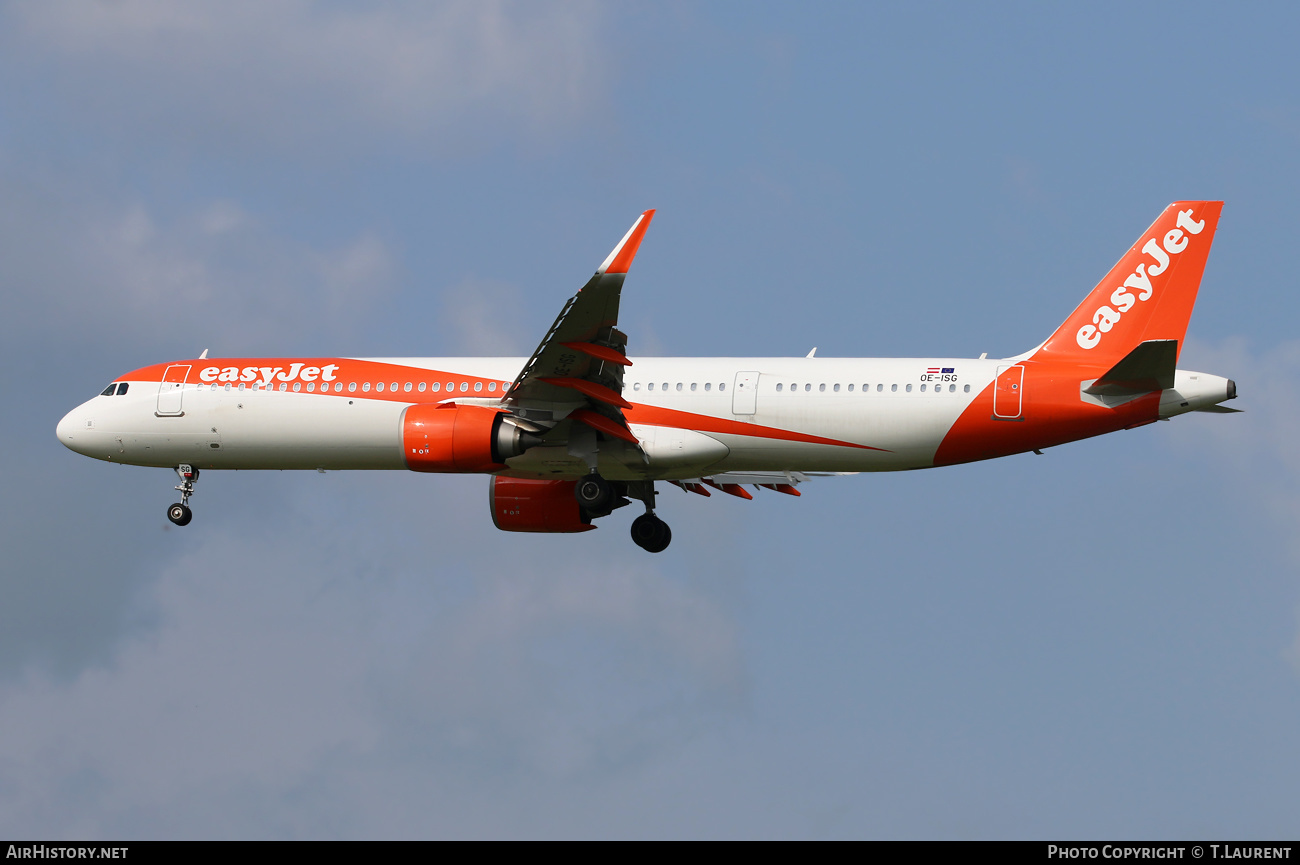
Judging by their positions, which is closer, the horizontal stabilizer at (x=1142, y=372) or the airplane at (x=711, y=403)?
the horizontal stabilizer at (x=1142, y=372)

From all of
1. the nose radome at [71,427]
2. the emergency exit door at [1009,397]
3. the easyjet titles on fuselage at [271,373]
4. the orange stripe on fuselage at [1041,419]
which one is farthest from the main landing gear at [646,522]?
the nose radome at [71,427]

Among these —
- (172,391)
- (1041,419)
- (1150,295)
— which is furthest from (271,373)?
(1150,295)

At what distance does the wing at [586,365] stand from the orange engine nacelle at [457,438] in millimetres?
498

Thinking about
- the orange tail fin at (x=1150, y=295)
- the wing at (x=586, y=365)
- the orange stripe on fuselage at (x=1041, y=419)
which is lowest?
the orange stripe on fuselage at (x=1041, y=419)

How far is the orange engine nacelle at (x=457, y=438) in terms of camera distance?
32156mm

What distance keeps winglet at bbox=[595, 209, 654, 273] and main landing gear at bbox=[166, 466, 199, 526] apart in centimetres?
1367

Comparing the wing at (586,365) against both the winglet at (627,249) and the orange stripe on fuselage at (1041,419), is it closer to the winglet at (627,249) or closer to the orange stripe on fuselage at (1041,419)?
the winglet at (627,249)

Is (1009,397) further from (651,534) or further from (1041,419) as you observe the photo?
(651,534)

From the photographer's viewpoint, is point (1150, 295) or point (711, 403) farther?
point (711, 403)

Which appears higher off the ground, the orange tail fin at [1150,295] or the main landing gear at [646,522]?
the orange tail fin at [1150,295]

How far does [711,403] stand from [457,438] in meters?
Result: 5.50

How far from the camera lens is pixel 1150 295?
32.4 metres

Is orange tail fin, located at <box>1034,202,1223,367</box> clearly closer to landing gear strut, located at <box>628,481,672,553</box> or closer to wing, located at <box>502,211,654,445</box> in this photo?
wing, located at <box>502,211,654,445</box>
